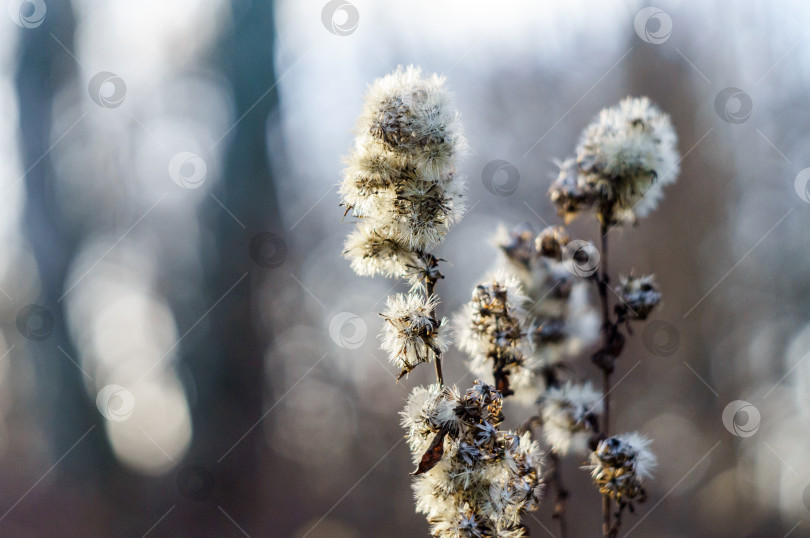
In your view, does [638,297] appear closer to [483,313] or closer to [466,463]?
[483,313]

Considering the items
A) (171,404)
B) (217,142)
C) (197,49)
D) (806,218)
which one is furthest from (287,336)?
(806,218)

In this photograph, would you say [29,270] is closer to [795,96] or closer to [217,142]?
[217,142]

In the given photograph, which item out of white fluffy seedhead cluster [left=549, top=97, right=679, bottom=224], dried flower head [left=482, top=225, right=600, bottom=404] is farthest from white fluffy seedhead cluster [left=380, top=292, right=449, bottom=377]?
white fluffy seedhead cluster [left=549, top=97, right=679, bottom=224]

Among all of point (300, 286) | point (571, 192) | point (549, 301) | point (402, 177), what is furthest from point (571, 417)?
point (300, 286)

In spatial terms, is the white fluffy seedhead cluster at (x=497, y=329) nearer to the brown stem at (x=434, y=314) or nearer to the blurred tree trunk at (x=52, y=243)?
the brown stem at (x=434, y=314)

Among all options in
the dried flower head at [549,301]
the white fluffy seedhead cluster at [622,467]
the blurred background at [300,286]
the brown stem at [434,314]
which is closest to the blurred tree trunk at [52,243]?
the blurred background at [300,286]
